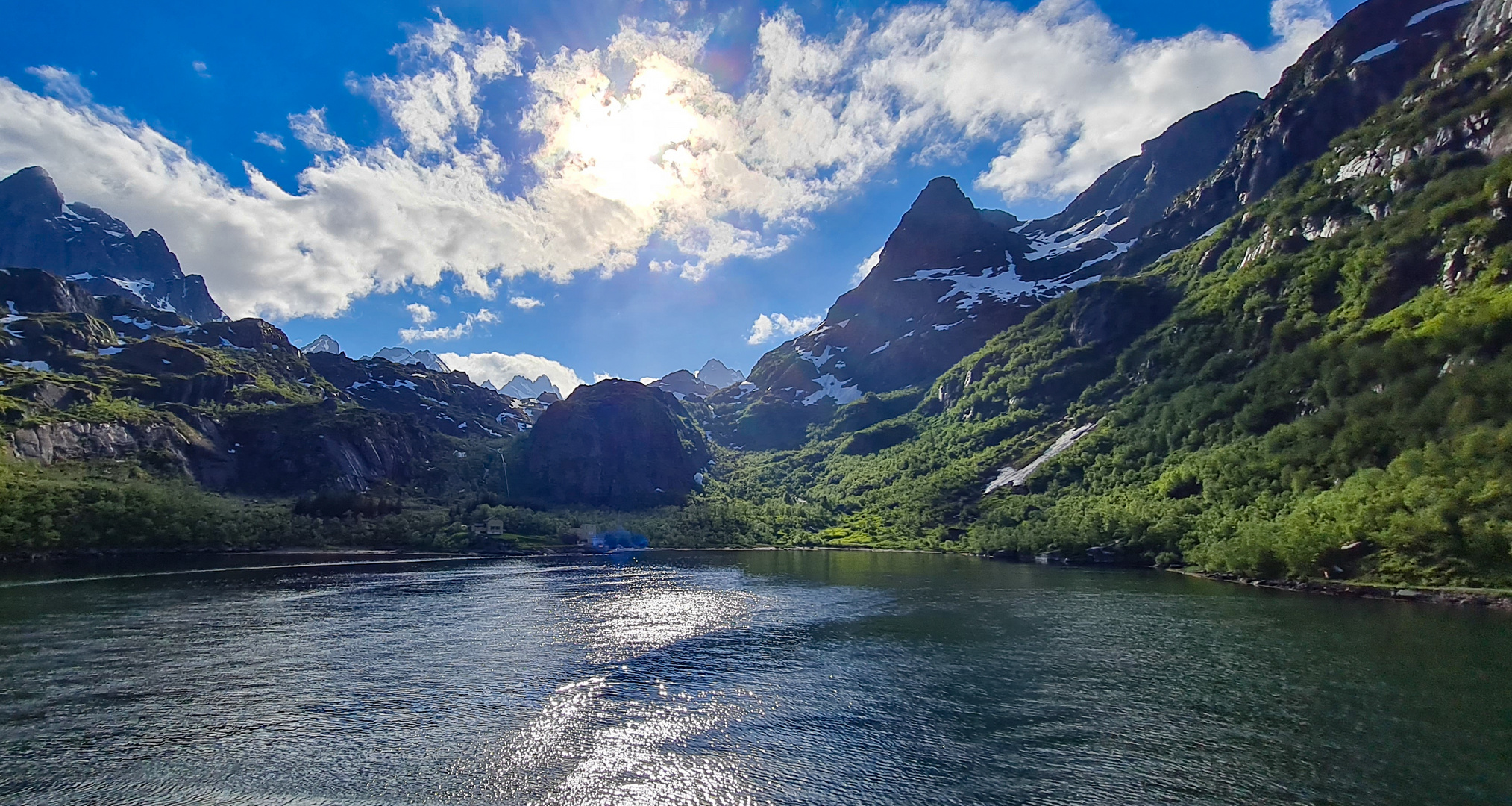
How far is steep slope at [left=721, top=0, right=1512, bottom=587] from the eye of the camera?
219ft

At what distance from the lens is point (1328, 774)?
2739 centimetres

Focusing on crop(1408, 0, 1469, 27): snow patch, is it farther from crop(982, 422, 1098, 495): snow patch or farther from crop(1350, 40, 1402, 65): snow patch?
crop(982, 422, 1098, 495): snow patch

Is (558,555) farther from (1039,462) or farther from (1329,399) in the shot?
(1329,399)

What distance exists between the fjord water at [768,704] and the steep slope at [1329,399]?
35.8ft

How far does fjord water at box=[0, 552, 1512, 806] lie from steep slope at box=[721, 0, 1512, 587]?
Answer: 35.8 feet

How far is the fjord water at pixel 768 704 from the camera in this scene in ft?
91.4

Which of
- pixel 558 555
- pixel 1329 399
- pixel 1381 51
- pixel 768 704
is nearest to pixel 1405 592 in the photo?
pixel 1329 399

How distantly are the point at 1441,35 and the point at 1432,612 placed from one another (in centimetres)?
21871

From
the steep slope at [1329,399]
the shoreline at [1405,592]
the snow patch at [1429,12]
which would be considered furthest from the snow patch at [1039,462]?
the snow patch at [1429,12]

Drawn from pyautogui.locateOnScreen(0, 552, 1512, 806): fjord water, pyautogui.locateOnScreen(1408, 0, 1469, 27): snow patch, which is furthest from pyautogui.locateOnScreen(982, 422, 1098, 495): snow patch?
pyautogui.locateOnScreen(1408, 0, 1469, 27): snow patch

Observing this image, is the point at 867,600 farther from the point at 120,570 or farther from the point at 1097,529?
the point at 120,570

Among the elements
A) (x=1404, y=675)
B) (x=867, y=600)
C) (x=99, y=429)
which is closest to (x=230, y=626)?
(x=867, y=600)

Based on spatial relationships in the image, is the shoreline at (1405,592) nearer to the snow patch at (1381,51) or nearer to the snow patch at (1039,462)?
the snow patch at (1039,462)

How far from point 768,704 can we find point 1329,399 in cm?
10389
